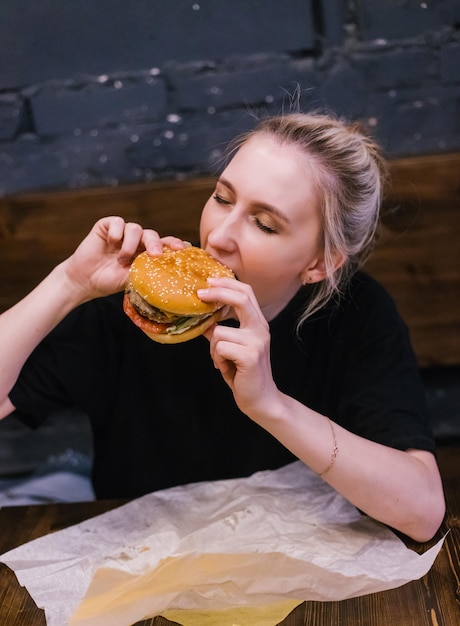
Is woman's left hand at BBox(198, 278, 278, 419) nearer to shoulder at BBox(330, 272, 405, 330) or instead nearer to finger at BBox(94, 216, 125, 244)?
finger at BBox(94, 216, 125, 244)

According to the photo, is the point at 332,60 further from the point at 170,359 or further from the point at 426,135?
the point at 170,359

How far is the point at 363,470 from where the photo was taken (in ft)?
4.79

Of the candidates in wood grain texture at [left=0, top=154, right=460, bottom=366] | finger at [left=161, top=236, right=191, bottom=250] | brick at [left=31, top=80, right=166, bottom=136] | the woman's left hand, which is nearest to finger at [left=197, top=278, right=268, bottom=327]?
the woman's left hand

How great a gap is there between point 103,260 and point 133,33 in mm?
939

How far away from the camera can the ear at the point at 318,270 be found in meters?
1.73

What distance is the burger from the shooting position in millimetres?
1442

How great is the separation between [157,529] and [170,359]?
471 mm

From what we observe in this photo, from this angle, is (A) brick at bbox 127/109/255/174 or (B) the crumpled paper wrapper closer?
(B) the crumpled paper wrapper

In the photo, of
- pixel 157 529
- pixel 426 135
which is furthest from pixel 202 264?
pixel 426 135

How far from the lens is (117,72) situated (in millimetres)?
2295

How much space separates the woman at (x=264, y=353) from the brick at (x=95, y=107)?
0.70 metres

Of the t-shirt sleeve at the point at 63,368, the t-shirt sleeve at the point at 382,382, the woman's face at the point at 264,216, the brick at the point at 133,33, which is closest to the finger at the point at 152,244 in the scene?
the woman's face at the point at 264,216

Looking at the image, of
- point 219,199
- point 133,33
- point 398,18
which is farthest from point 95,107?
point 398,18

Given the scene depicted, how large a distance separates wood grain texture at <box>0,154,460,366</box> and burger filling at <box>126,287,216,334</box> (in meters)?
0.75
